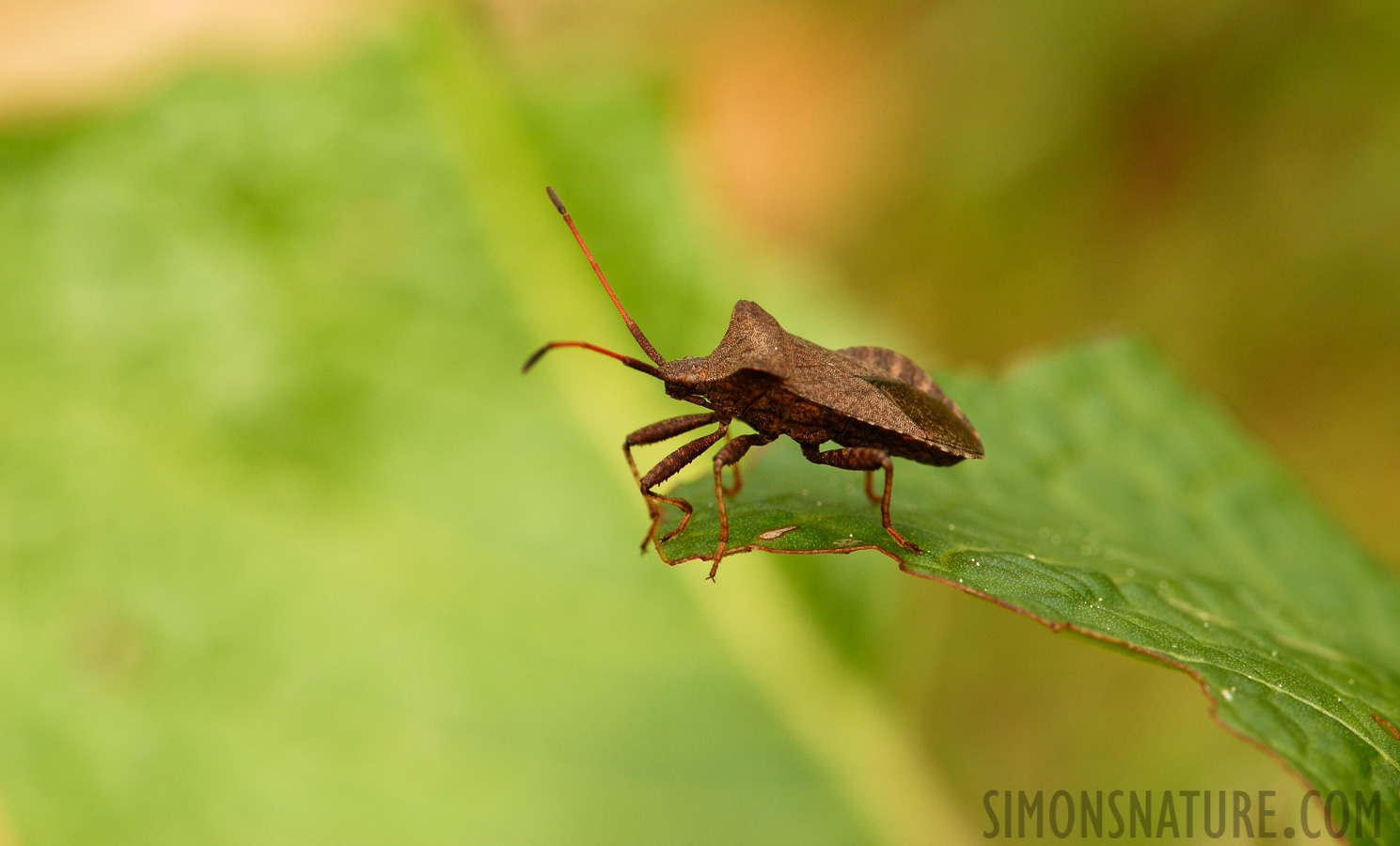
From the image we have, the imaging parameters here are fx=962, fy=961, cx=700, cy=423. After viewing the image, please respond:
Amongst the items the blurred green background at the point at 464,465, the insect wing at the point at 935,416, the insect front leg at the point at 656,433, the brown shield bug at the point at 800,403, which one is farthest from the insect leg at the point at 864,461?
the blurred green background at the point at 464,465

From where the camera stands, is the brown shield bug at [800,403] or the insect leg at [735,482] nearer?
the brown shield bug at [800,403]

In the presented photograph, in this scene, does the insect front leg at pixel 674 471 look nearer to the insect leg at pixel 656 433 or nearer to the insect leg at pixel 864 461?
the insect leg at pixel 656 433

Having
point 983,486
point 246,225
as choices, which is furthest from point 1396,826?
point 246,225

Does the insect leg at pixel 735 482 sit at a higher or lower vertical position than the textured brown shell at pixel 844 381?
lower

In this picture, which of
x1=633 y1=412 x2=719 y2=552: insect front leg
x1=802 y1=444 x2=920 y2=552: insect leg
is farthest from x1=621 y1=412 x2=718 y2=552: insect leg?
x1=802 y1=444 x2=920 y2=552: insect leg

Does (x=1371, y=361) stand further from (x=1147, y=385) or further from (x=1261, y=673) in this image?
(x=1261, y=673)

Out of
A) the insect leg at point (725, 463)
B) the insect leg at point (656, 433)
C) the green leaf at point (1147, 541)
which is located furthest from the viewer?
the insect leg at point (656, 433)

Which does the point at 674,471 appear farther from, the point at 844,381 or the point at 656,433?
the point at 844,381

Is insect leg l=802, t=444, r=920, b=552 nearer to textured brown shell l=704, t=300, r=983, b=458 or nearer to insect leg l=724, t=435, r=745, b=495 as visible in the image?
textured brown shell l=704, t=300, r=983, b=458
